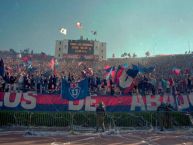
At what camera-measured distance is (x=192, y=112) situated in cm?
2269

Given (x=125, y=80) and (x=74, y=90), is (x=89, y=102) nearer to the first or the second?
(x=74, y=90)

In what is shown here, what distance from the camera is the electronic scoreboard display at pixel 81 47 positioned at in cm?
6314

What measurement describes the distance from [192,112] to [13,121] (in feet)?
46.1

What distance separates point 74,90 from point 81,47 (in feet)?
140

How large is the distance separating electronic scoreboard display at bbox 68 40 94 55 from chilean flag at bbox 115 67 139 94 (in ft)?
130

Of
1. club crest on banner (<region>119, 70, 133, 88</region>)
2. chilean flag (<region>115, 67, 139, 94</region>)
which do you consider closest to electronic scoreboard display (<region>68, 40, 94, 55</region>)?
chilean flag (<region>115, 67, 139, 94</region>)

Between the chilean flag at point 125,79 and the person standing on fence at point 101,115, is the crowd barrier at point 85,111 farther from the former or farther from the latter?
the person standing on fence at point 101,115

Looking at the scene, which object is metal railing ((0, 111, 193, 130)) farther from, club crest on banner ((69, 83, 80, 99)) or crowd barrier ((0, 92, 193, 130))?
club crest on banner ((69, 83, 80, 99))

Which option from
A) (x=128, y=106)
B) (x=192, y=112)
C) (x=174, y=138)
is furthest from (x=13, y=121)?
(x=192, y=112)

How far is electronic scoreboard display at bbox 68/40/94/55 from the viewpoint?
207ft

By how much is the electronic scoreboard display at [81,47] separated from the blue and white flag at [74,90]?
4232 centimetres

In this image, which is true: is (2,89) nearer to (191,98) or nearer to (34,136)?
(34,136)

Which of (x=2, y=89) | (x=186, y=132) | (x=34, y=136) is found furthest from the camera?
(x=2, y=89)

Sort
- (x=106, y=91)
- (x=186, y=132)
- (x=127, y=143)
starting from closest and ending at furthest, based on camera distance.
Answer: (x=127, y=143), (x=186, y=132), (x=106, y=91)
